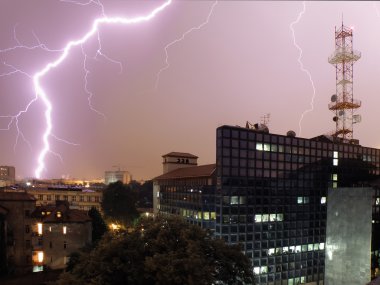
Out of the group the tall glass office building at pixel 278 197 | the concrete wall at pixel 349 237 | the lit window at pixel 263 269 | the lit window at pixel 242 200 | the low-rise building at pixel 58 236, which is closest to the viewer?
the tall glass office building at pixel 278 197

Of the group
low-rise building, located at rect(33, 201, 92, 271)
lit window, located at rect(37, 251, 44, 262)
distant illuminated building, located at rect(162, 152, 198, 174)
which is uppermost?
distant illuminated building, located at rect(162, 152, 198, 174)

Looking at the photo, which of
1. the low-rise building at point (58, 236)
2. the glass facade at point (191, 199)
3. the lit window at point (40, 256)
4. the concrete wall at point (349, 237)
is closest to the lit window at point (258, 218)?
the glass facade at point (191, 199)

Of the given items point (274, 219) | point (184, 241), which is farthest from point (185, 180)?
point (184, 241)

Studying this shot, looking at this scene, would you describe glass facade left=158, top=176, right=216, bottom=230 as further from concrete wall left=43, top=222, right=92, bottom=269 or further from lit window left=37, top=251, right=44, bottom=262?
lit window left=37, top=251, right=44, bottom=262

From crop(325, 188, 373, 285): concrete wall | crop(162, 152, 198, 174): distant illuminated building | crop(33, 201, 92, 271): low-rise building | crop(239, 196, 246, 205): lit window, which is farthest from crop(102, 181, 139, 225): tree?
crop(325, 188, 373, 285): concrete wall

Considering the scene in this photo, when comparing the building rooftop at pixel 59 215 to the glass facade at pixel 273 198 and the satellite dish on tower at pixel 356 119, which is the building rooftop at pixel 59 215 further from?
the satellite dish on tower at pixel 356 119

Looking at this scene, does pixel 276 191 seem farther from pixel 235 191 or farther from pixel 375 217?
pixel 375 217
